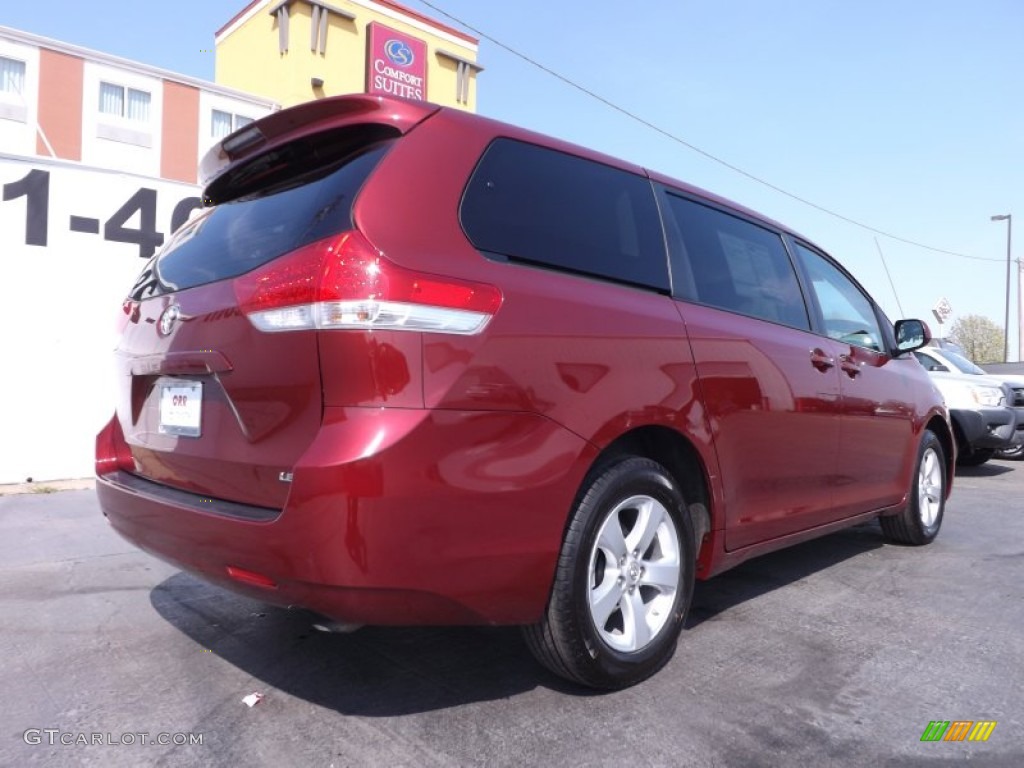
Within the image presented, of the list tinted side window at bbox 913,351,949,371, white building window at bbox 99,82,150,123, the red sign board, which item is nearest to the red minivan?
tinted side window at bbox 913,351,949,371

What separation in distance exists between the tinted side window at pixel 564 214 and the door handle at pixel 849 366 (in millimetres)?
1529

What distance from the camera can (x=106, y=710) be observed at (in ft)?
8.08

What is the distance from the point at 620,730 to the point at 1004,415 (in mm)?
8170

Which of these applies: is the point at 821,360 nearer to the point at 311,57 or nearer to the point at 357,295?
the point at 357,295

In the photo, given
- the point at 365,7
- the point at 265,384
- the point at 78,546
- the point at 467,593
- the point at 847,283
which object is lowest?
the point at 78,546

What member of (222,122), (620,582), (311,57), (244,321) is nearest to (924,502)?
(620,582)

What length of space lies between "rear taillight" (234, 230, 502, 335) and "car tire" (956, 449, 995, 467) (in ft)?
29.9

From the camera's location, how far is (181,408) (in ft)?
8.21

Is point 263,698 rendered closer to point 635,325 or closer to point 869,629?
point 635,325

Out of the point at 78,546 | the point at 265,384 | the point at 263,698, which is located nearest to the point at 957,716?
the point at 263,698

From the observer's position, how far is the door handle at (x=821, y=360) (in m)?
3.70

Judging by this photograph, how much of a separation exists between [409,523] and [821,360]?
2549mm

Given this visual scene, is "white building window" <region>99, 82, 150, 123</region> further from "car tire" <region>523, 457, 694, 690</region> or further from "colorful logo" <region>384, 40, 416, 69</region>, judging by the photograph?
"car tire" <region>523, 457, 694, 690</region>

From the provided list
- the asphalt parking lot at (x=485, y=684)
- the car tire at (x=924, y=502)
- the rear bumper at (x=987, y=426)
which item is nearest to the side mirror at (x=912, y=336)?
the car tire at (x=924, y=502)
